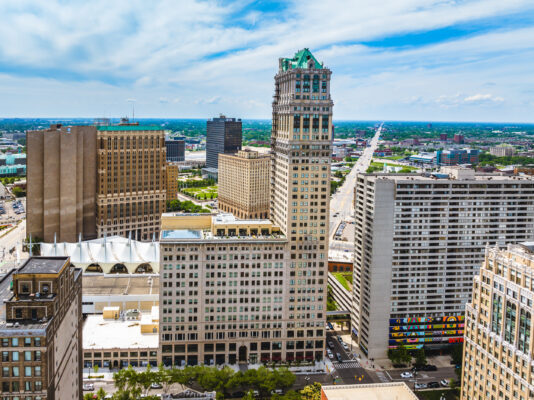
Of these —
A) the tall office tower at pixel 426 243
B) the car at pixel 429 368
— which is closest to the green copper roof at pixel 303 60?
the tall office tower at pixel 426 243

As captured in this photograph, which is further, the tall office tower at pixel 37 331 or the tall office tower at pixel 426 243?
the tall office tower at pixel 426 243

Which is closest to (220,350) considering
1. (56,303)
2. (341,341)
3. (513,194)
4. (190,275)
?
(190,275)

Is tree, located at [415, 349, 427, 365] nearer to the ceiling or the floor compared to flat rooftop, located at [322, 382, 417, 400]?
nearer to the floor

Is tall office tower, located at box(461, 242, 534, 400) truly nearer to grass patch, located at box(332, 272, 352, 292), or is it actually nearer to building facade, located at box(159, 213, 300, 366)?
building facade, located at box(159, 213, 300, 366)

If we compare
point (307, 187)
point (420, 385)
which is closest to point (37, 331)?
point (307, 187)

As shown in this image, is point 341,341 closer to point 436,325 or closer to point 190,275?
point 436,325

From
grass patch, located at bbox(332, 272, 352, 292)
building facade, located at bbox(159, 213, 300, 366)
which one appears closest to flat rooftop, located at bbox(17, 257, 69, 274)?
building facade, located at bbox(159, 213, 300, 366)

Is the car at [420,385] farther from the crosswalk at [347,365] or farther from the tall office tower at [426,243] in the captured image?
the tall office tower at [426,243]
